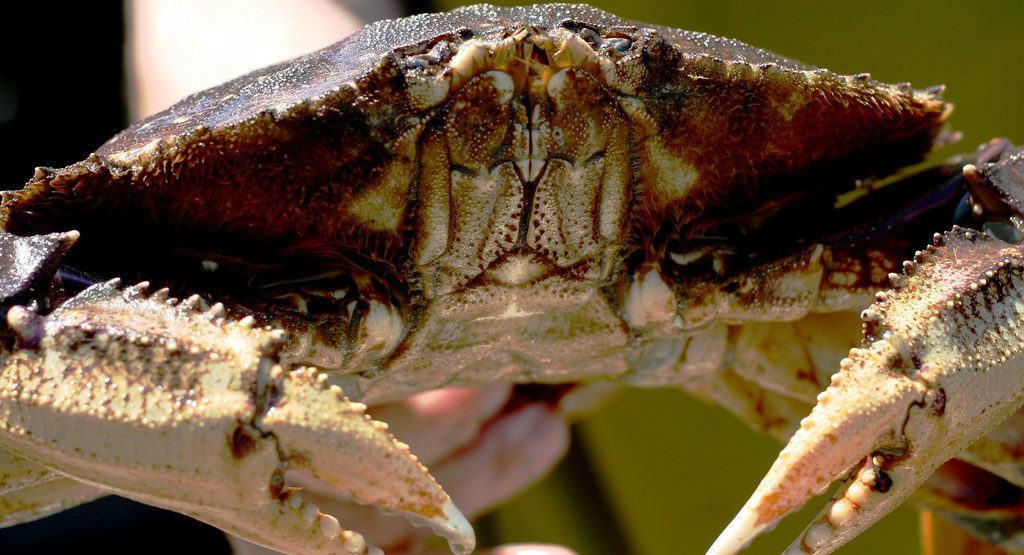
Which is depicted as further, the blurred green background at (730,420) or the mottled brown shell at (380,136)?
the blurred green background at (730,420)

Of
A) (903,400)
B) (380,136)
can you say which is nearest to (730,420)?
(903,400)

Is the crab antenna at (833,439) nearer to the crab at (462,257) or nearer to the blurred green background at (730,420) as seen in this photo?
the crab at (462,257)

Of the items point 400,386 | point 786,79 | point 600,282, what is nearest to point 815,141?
point 786,79

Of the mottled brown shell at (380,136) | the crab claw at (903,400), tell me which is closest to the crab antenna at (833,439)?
the crab claw at (903,400)

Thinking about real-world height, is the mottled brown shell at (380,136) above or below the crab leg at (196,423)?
above

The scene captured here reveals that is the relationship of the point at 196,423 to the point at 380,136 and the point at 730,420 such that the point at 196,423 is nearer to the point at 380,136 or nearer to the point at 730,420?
the point at 380,136

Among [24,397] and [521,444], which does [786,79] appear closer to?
[24,397]

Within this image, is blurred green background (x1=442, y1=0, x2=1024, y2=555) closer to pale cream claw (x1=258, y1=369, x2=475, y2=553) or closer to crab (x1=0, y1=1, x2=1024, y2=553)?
crab (x1=0, y1=1, x2=1024, y2=553)

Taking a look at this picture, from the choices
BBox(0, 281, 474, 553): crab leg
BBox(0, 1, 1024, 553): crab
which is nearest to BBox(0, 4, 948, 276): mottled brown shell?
BBox(0, 1, 1024, 553): crab
